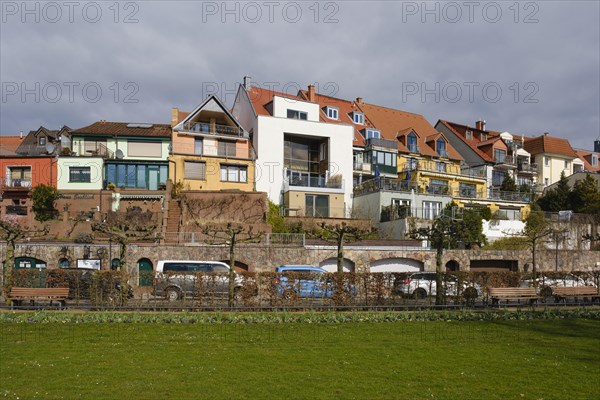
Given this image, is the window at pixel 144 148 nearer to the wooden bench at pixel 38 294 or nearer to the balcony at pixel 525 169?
the wooden bench at pixel 38 294

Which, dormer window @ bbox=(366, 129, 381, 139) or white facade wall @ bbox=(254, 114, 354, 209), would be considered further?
dormer window @ bbox=(366, 129, 381, 139)

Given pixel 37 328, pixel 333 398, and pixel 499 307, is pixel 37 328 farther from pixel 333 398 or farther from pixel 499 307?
pixel 499 307

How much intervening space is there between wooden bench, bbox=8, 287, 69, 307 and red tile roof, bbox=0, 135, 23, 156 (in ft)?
111

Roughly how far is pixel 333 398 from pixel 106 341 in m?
7.39

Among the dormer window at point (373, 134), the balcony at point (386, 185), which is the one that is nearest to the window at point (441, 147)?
the dormer window at point (373, 134)

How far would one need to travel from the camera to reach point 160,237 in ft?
111

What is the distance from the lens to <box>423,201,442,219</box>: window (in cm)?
4456

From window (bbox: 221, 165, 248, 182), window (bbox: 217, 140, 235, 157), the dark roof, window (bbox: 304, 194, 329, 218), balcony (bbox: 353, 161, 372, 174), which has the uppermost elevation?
the dark roof

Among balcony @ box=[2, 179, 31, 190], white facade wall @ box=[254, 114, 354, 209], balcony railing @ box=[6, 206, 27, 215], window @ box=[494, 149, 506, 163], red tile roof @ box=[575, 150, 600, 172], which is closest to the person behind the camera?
balcony railing @ box=[6, 206, 27, 215]

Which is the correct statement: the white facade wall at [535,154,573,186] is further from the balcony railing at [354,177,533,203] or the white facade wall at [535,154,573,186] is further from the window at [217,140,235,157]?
the window at [217,140,235,157]

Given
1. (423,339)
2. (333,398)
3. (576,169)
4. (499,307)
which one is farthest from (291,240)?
(576,169)

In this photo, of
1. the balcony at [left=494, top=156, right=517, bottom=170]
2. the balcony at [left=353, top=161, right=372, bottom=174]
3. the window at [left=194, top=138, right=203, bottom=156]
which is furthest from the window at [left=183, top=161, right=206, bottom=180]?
the balcony at [left=494, top=156, right=517, bottom=170]

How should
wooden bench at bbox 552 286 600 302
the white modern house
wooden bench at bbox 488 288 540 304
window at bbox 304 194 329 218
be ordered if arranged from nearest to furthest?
wooden bench at bbox 488 288 540 304, wooden bench at bbox 552 286 600 302, window at bbox 304 194 329 218, the white modern house

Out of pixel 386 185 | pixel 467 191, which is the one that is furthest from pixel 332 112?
pixel 467 191
